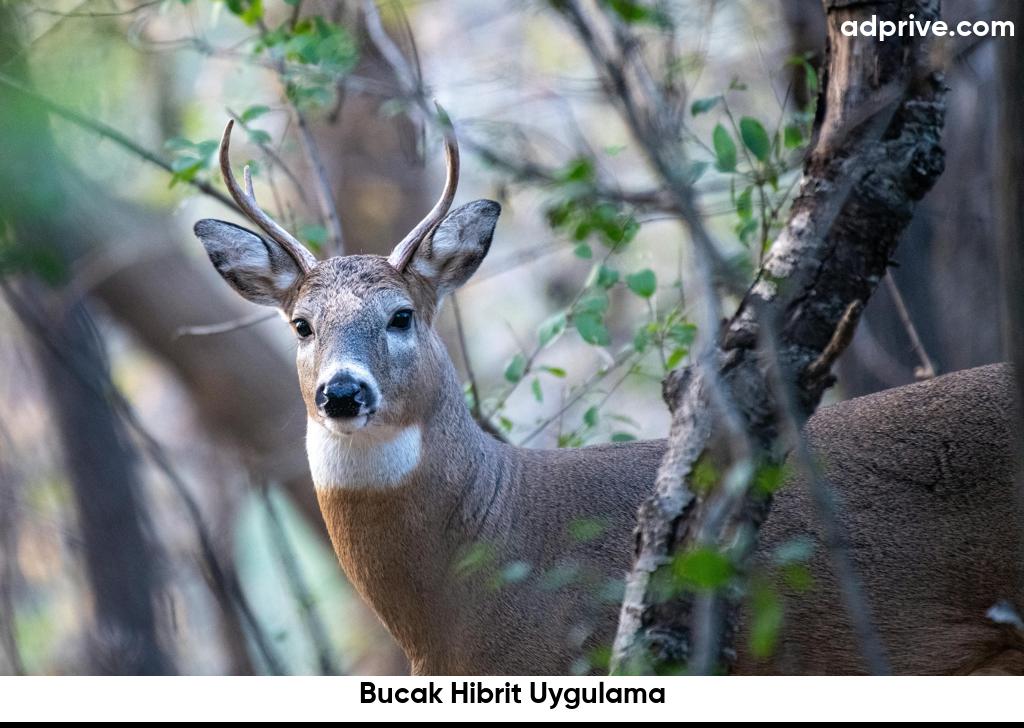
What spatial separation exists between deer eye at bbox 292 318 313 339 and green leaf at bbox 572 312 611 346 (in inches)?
45.3

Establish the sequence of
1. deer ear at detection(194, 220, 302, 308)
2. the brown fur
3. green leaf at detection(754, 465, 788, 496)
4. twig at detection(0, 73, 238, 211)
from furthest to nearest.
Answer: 1. deer ear at detection(194, 220, 302, 308)
2. the brown fur
3. twig at detection(0, 73, 238, 211)
4. green leaf at detection(754, 465, 788, 496)

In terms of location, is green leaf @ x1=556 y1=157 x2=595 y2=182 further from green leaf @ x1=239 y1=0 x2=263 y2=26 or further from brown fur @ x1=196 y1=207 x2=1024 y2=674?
green leaf @ x1=239 y1=0 x2=263 y2=26

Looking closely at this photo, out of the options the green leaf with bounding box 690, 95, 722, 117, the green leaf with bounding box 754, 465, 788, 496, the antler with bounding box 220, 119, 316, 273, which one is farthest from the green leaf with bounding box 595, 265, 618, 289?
the green leaf with bounding box 754, 465, 788, 496

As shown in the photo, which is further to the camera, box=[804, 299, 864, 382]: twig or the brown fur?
the brown fur

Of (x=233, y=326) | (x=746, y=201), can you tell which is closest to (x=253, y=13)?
(x=233, y=326)

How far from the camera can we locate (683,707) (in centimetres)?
327

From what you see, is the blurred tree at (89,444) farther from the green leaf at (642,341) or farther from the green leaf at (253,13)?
the green leaf at (642,341)

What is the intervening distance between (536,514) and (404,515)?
0.56m

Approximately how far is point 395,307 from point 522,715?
80.3 inches

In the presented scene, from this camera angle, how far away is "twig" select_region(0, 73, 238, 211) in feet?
12.5

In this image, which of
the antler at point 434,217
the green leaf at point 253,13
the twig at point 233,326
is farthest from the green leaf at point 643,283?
the green leaf at point 253,13

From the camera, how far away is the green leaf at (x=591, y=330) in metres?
5.70

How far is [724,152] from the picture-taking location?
5.23 m

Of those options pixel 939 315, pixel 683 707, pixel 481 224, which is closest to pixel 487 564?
pixel 481 224
